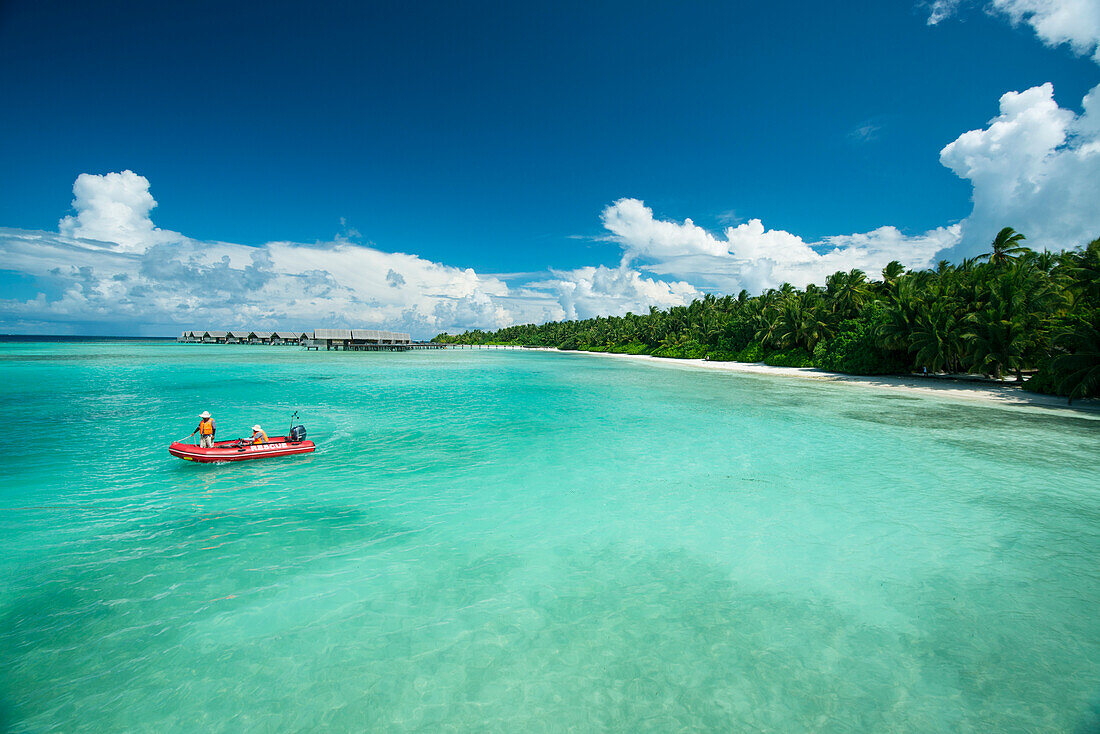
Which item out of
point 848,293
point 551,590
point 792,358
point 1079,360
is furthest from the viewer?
point 792,358

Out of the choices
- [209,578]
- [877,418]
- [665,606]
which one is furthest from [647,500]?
[877,418]

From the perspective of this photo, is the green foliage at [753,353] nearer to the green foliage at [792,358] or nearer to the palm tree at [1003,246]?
the green foliage at [792,358]

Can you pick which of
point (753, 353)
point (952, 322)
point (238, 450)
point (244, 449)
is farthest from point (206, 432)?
point (753, 353)

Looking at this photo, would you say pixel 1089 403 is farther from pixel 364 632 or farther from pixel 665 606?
pixel 364 632

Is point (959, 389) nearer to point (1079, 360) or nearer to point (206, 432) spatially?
point (1079, 360)

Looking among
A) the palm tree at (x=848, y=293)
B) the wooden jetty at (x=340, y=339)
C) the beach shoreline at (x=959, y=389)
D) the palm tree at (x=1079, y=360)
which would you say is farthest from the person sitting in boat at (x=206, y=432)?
the wooden jetty at (x=340, y=339)
